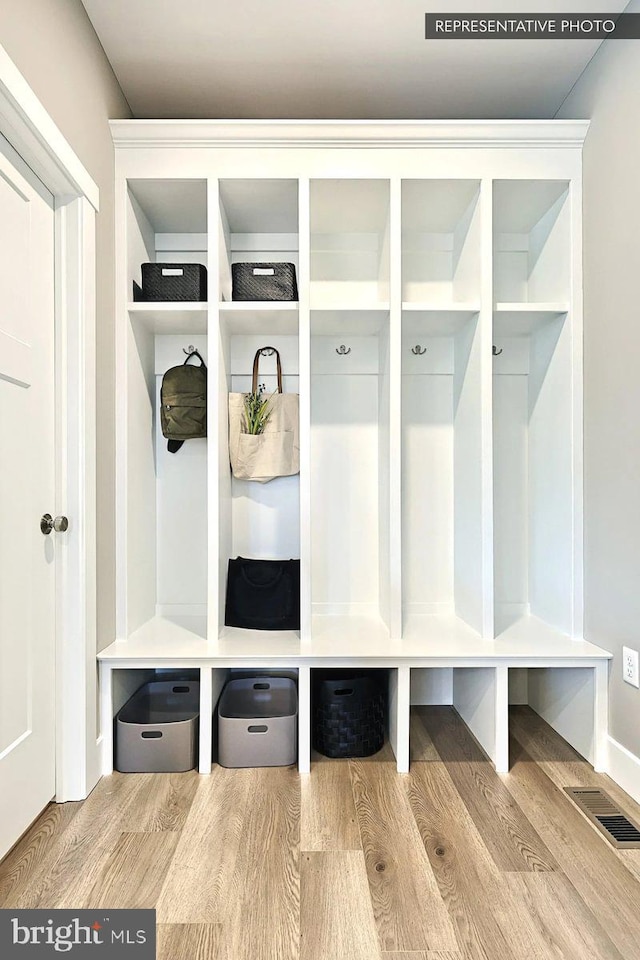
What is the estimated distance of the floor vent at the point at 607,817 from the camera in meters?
1.88

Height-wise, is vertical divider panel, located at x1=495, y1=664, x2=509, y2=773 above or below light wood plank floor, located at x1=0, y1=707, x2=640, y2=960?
above

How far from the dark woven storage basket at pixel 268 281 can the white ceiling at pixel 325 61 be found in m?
0.75

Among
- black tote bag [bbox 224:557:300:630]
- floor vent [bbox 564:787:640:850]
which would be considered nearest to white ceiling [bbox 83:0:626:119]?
black tote bag [bbox 224:557:300:630]

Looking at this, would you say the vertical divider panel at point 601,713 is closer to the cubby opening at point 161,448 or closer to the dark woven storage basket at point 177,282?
the cubby opening at point 161,448

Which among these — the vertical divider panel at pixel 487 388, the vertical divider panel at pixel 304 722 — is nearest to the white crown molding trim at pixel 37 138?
the vertical divider panel at pixel 487 388

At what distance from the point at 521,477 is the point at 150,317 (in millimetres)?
1851

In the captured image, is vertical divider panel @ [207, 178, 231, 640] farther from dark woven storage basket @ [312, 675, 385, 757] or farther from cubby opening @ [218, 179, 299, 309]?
dark woven storage basket @ [312, 675, 385, 757]

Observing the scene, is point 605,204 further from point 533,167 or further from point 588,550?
point 588,550

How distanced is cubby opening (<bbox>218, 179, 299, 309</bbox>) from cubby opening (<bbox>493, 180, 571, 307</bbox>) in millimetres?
905

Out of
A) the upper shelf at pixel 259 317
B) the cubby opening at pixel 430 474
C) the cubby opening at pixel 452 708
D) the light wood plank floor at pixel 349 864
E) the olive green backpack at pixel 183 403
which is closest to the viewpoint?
the light wood plank floor at pixel 349 864

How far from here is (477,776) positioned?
2334 millimetres

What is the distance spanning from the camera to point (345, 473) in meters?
3.06

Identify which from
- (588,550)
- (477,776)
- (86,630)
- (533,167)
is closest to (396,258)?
(533,167)

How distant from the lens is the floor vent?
188 cm
